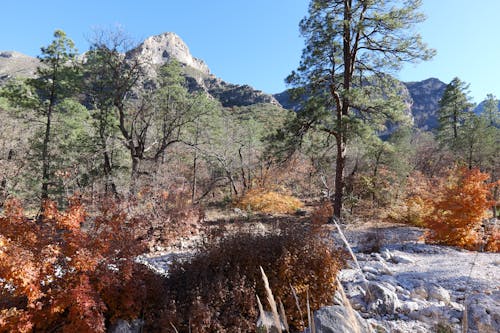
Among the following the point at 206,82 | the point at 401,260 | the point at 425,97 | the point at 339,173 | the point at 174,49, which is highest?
the point at 174,49

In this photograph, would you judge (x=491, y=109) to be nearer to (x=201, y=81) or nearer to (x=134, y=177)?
(x=134, y=177)

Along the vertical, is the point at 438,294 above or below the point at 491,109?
below

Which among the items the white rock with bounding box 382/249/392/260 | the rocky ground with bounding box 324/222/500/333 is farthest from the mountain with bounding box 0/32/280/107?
the rocky ground with bounding box 324/222/500/333

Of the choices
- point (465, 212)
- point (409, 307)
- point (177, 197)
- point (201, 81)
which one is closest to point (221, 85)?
point (201, 81)

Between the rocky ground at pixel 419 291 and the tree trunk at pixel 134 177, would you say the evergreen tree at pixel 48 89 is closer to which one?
the tree trunk at pixel 134 177

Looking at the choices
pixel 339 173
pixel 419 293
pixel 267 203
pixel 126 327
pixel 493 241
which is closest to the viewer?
pixel 126 327

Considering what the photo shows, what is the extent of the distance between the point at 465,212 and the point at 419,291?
169 inches

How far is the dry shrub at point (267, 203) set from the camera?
50.4ft

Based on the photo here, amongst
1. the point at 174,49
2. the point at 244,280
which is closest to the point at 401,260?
the point at 244,280

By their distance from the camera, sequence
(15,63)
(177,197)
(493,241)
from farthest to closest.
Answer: (15,63), (177,197), (493,241)

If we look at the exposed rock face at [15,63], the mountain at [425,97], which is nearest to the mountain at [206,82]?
the mountain at [425,97]

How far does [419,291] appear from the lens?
193 inches

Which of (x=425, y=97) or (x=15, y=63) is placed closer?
(x=15, y=63)

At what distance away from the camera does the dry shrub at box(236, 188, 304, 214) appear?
15.4m
